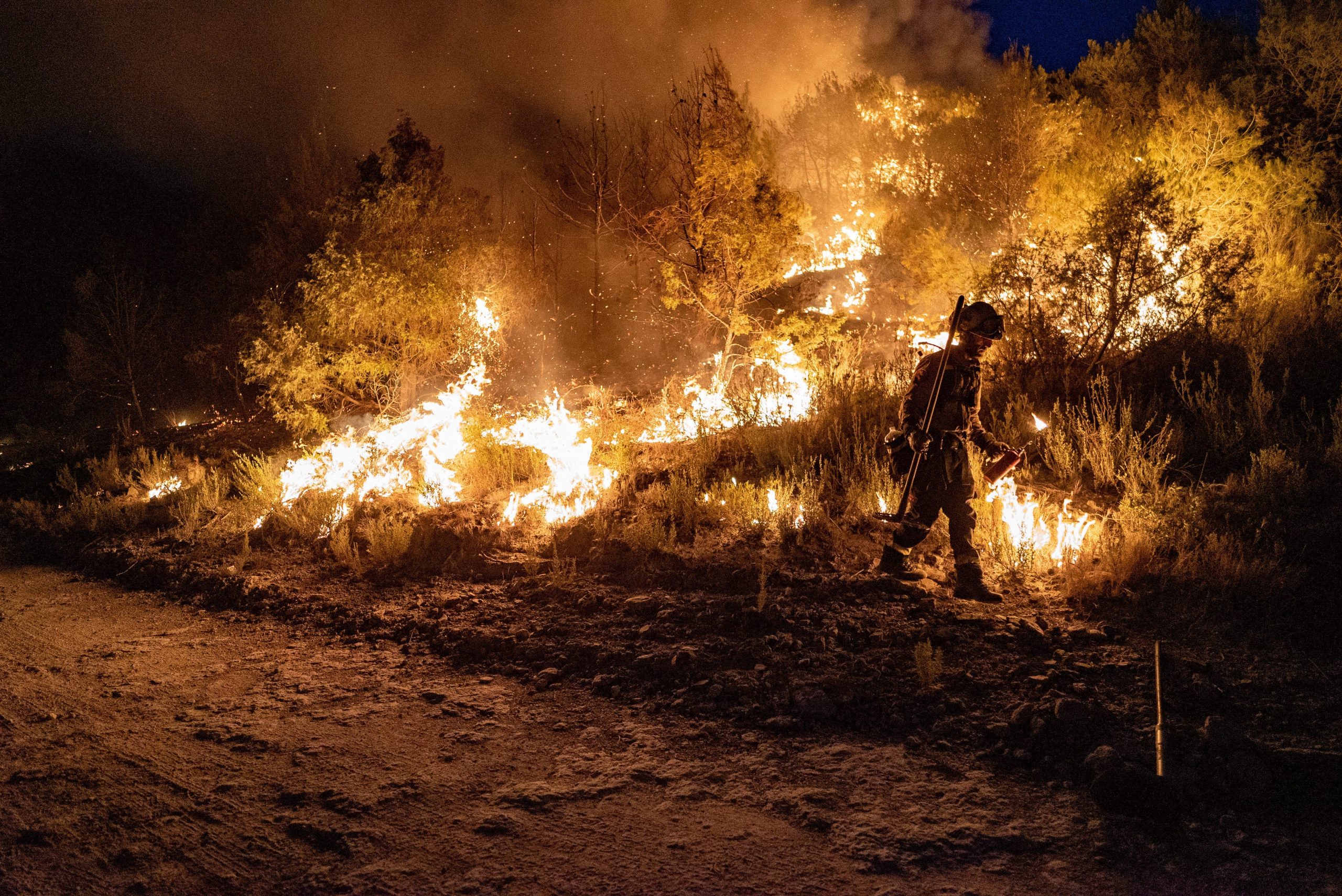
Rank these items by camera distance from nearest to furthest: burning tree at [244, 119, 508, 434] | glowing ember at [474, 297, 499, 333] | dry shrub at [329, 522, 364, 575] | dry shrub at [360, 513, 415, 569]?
dry shrub at [329, 522, 364, 575]
dry shrub at [360, 513, 415, 569]
burning tree at [244, 119, 508, 434]
glowing ember at [474, 297, 499, 333]

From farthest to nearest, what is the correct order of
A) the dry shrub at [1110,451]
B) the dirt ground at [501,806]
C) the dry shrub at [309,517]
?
the dry shrub at [309,517]
the dry shrub at [1110,451]
the dirt ground at [501,806]

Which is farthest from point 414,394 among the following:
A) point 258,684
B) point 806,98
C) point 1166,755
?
point 806,98

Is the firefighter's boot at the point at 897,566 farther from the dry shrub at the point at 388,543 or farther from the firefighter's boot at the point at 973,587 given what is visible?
the dry shrub at the point at 388,543

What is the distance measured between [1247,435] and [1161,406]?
113 cm

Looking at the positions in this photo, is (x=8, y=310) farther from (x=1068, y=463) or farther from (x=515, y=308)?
(x=1068, y=463)

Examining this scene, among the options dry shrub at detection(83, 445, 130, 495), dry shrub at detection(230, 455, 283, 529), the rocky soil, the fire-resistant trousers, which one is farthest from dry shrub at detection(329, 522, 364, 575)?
dry shrub at detection(83, 445, 130, 495)

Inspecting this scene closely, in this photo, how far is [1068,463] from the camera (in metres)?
7.21

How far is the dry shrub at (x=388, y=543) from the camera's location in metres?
7.20

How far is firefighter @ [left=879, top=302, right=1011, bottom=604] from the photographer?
18.7ft

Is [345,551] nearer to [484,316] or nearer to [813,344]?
[813,344]

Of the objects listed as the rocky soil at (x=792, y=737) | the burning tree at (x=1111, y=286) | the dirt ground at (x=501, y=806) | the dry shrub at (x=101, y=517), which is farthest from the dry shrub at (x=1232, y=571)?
the dry shrub at (x=101, y=517)

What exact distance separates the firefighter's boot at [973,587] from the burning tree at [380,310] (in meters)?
9.73

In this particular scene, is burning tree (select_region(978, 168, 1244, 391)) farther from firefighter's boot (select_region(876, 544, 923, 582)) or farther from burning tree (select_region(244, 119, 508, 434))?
burning tree (select_region(244, 119, 508, 434))

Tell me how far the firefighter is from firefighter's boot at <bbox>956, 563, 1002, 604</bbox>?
6 cm
